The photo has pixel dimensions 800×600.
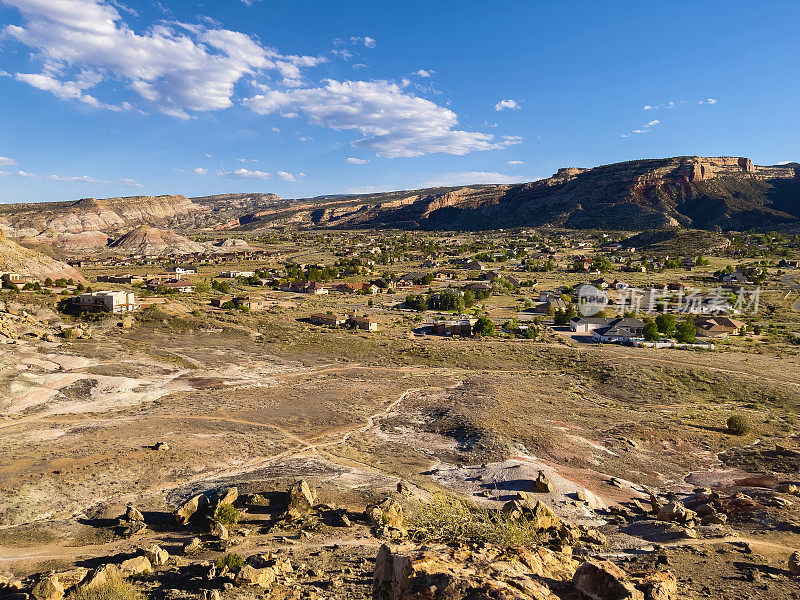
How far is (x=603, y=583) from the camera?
25.2 ft

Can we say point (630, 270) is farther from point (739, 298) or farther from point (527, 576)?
point (527, 576)

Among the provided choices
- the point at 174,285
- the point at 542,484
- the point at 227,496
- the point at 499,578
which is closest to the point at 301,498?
the point at 227,496

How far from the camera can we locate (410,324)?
174 feet

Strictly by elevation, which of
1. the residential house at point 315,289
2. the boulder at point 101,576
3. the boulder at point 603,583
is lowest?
the boulder at point 101,576

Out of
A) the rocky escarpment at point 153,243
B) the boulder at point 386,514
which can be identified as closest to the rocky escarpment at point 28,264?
the rocky escarpment at point 153,243

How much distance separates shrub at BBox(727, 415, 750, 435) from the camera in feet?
76.9

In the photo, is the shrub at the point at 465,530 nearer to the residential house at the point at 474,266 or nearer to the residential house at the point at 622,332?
the residential house at the point at 622,332

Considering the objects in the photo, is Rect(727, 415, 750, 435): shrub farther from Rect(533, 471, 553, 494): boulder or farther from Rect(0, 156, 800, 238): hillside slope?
Rect(0, 156, 800, 238): hillside slope

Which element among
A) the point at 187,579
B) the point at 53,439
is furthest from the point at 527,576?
the point at 53,439

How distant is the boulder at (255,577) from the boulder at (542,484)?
982 centimetres

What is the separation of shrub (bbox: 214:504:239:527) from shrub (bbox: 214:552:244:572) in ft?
8.56

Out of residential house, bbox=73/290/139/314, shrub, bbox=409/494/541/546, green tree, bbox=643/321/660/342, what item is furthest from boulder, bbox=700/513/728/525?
residential house, bbox=73/290/139/314

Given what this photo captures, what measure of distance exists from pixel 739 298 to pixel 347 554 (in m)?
69.8

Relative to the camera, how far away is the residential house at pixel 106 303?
1873 inches
